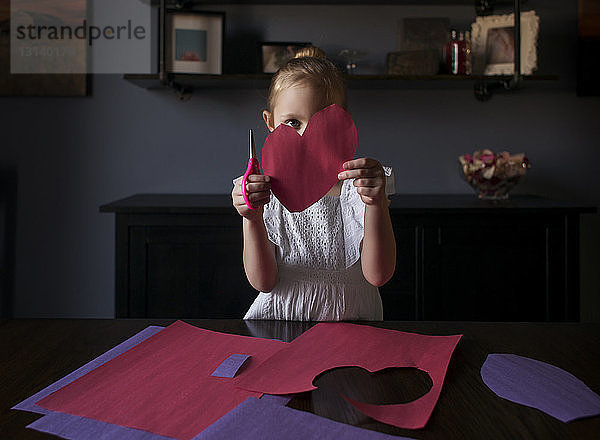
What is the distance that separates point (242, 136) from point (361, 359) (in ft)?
5.94

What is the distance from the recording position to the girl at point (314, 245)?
3.38 ft

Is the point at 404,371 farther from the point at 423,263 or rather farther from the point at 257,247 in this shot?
the point at 423,263

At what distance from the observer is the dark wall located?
2.40 m

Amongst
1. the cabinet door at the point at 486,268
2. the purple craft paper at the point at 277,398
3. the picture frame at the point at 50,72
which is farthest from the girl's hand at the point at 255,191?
the picture frame at the point at 50,72

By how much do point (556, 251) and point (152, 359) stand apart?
166 cm

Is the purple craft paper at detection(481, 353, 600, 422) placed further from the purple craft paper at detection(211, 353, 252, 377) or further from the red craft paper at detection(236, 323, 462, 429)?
the purple craft paper at detection(211, 353, 252, 377)

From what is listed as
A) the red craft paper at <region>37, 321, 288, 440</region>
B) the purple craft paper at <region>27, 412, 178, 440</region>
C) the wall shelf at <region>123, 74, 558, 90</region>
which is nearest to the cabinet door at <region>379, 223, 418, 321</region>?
the wall shelf at <region>123, 74, 558, 90</region>

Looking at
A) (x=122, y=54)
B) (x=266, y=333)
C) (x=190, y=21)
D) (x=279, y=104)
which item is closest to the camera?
(x=266, y=333)

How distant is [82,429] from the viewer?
1.76 feet

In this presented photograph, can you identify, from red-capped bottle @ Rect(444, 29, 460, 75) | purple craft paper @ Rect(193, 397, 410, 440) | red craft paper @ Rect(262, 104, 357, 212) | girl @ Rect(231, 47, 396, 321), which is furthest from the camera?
red-capped bottle @ Rect(444, 29, 460, 75)

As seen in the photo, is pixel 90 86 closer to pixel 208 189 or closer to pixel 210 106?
pixel 210 106

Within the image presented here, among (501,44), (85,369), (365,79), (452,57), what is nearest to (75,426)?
(85,369)

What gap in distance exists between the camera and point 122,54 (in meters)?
2.39

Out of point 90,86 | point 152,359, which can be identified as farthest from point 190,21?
point 152,359
